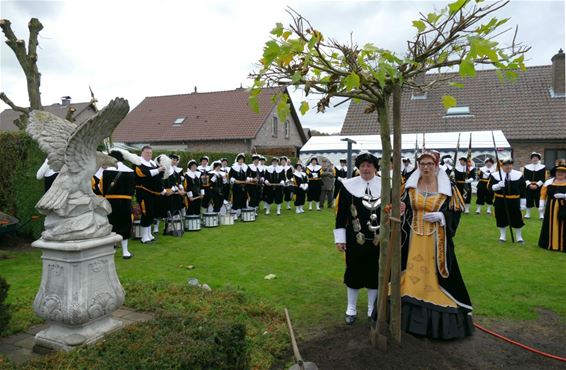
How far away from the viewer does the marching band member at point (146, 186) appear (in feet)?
31.9

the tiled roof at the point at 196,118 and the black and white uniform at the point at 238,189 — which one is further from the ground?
the tiled roof at the point at 196,118

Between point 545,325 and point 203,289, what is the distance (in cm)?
443

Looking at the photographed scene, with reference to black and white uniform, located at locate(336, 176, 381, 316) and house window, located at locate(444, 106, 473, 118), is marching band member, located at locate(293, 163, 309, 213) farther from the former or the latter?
house window, located at locate(444, 106, 473, 118)

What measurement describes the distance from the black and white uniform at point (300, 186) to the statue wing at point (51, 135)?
487 inches

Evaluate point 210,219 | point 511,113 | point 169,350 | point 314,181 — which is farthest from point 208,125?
point 169,350

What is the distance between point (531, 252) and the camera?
29.6 ft

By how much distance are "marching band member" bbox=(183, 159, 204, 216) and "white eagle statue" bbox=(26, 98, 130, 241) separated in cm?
767

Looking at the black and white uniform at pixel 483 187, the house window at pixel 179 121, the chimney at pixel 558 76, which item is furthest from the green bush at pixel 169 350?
the house window at pixel 179 121

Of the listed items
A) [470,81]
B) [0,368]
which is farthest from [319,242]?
[470,81]

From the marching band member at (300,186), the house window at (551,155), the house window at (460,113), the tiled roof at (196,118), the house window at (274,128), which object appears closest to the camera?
the marching band member at (300,186)

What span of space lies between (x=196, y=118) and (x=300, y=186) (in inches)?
678

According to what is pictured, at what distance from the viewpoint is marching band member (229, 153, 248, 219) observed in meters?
14.2

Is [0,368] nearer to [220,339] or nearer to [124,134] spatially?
[220,339]

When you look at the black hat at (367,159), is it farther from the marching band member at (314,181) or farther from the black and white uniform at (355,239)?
the marching band member at (314,181)
